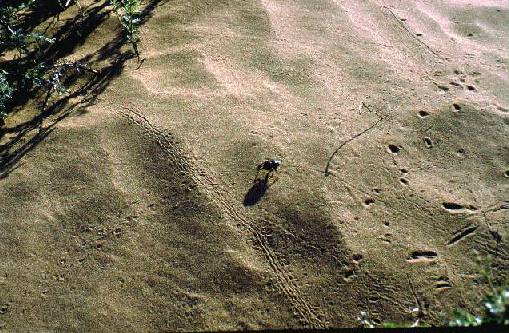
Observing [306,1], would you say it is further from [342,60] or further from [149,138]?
[149,138]

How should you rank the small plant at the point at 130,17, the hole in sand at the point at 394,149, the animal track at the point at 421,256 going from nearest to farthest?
the animal track at the point at 421,256, the hole in sand at the point at 394,149, the small plant at the point at 130,17

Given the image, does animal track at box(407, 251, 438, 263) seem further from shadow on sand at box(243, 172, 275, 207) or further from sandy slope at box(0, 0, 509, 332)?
shadow on sand at box(243, 172, 275, 207)

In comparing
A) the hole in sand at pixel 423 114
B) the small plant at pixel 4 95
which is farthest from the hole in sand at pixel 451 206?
the small plant at pixel 4 95

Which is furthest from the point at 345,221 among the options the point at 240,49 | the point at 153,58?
the point at 153,58

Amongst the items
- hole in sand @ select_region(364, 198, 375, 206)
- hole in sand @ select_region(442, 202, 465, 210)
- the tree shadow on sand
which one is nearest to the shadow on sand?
hole in sand @ select_region(364, 198, 375, 206)

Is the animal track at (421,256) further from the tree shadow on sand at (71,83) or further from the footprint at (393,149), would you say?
the tree shadow on sand at (71,83)

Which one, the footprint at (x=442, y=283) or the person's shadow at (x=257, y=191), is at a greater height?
the person's shadow at (x=257, y=191)
